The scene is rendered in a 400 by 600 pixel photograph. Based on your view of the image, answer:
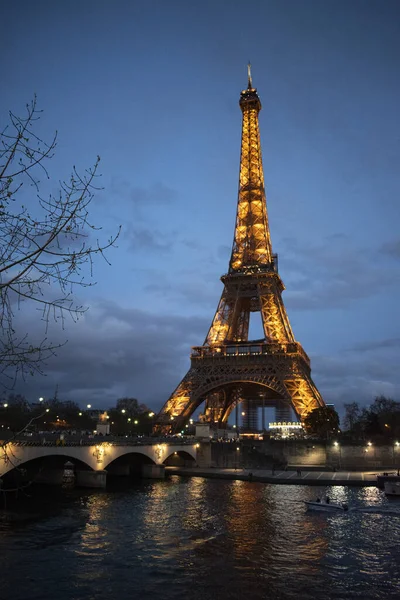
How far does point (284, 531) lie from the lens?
29.8 meters

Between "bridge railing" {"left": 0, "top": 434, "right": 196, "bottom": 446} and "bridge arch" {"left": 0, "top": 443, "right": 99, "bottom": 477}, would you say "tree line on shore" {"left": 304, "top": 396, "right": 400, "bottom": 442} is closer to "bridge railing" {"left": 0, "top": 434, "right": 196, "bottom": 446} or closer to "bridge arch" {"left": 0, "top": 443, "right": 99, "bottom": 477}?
"bridge railing" {"left": 0, "top": 434, "right": 196, "bottom": 446}

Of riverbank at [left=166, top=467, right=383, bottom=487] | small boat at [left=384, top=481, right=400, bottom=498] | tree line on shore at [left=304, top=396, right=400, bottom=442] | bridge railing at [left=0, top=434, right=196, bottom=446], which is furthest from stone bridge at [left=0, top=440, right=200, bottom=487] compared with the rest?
small boat at [left=384, top=481, right=400, bottom=498]

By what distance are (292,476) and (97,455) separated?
84.9 feet

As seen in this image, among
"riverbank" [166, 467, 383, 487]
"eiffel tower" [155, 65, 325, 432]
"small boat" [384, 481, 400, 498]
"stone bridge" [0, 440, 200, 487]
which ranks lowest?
"riverbank" [166, 467, 383, 487]

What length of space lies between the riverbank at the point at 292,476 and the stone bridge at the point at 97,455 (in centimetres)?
379

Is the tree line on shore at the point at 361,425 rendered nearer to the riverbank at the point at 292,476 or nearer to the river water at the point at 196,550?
the riverbank at the point at 292,476

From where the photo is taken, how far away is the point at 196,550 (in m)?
25.0

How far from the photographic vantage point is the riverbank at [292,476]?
179 ft

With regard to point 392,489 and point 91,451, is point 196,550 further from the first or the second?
point 392,489

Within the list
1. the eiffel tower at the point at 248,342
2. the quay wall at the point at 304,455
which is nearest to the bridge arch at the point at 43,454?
the eiffel tower at the point at 248,342

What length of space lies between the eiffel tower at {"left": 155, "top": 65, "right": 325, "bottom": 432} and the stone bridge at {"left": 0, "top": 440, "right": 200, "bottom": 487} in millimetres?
9621

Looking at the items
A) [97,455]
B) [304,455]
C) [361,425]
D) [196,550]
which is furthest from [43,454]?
[361,425]

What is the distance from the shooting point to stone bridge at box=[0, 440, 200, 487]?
125ft

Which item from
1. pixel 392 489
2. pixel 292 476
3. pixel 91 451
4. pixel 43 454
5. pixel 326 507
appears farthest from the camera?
pixel 292 476
